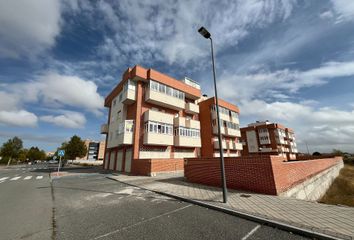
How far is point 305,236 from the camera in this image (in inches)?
159

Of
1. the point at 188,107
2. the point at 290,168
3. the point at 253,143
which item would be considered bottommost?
the point at 290,168

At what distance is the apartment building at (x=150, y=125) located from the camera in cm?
2062

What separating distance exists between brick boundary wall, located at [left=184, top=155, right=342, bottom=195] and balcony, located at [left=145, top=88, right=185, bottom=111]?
13.2 m

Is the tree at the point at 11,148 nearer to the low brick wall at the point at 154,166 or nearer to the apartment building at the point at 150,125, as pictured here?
the apartment building at the point at 150,125

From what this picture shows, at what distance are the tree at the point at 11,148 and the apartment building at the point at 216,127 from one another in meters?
69.9

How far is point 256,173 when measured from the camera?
27.8ft

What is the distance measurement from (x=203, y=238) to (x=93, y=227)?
3257 mm

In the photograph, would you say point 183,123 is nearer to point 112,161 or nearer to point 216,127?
point 216,127

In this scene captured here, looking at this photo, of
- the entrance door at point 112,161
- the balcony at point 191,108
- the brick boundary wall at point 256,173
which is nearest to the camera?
the brick boundary wall at point 256,173

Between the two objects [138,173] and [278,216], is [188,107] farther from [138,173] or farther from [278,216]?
[278,216]

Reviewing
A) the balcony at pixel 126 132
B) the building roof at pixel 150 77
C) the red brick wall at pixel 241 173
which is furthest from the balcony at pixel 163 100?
the red brick wall at pixel 241 173

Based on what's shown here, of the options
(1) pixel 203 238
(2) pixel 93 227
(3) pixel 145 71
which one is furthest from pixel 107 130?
(1) pixel 203 238

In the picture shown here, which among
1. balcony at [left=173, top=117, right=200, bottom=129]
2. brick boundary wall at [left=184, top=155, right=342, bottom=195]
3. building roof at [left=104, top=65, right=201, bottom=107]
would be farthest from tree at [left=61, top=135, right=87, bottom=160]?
brick boundary wall at [left=184, top=155, right=342, bottom=195]

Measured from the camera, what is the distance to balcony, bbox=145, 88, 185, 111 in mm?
22391
